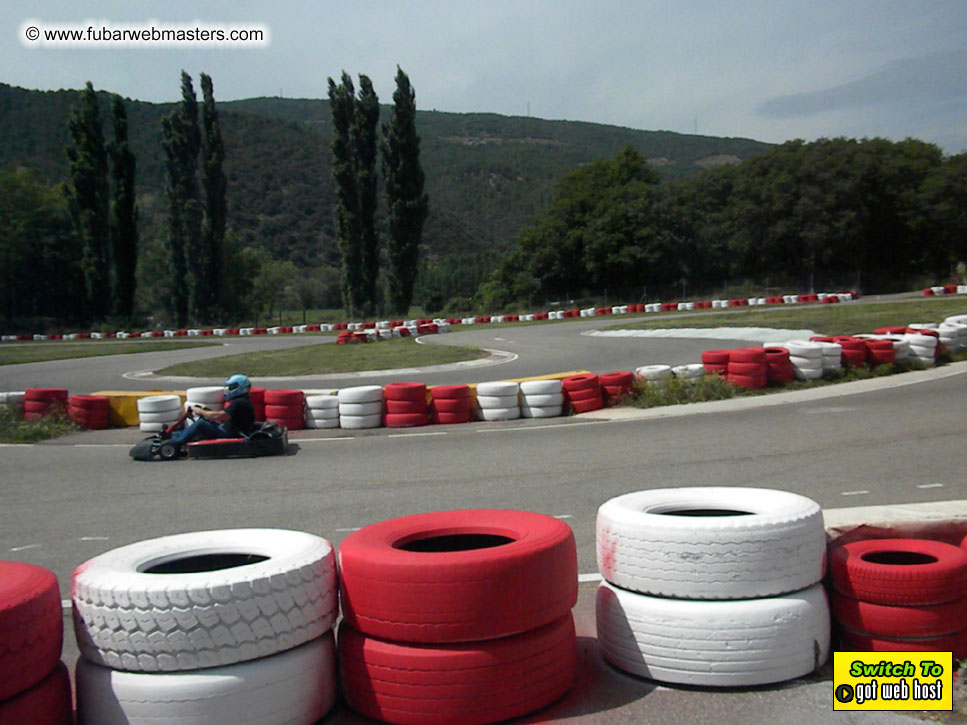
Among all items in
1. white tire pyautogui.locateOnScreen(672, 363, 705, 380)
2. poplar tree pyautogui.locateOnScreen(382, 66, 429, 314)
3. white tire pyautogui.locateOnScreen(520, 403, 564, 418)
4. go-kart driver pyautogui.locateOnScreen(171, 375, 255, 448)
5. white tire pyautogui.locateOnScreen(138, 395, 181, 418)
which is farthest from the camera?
poplar tree pyautogui.locateOnScreen(382, 66, 429, 314)

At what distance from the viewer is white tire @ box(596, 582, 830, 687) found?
12.8ft

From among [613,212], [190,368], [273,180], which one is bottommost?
[190,368]

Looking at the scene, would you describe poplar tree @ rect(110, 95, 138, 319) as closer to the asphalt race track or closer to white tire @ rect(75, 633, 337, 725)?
the asphalt race track

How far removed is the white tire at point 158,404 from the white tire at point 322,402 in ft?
6.89

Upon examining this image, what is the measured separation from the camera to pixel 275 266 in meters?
84.1

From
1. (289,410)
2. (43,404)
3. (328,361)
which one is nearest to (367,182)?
(328,361)

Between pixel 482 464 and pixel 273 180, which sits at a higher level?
pixel 273 180

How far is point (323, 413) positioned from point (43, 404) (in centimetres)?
493

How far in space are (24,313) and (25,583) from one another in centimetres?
7070

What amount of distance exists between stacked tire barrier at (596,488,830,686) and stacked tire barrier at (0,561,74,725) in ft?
7.60

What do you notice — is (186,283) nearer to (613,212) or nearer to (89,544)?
(613,212)

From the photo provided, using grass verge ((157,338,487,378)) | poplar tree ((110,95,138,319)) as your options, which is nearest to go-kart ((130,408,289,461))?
grass verge ((157,338,487,378))

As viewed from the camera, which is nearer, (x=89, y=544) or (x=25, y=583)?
(x=25, y=583)

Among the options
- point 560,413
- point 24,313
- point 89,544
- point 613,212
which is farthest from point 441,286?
point 89,544
